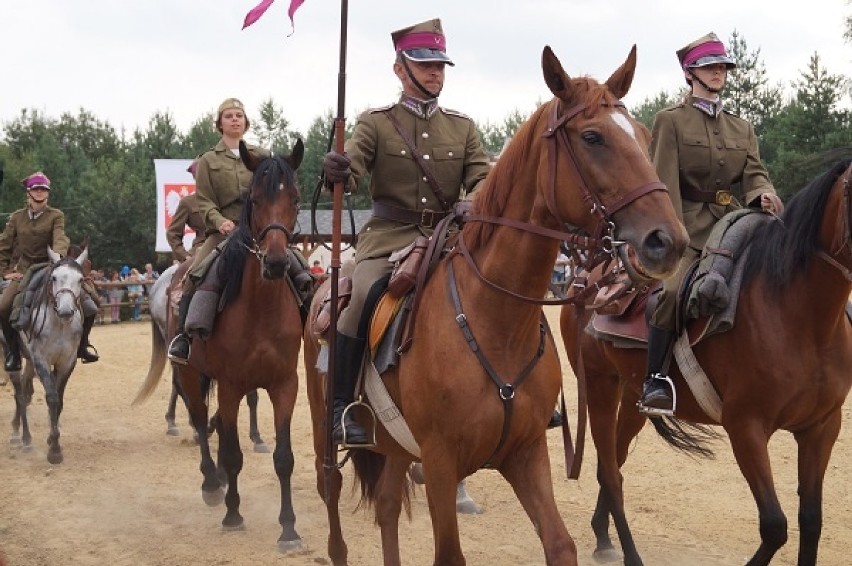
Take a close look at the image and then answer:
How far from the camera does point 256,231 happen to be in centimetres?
793

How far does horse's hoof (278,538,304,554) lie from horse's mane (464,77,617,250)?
12.1 feet

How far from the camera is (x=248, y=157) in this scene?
8031mm

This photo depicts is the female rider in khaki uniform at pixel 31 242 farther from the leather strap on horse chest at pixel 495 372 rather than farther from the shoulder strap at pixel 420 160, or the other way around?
the leather strap on horse chest at pixel 495 372

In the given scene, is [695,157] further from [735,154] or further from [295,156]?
[295,156]

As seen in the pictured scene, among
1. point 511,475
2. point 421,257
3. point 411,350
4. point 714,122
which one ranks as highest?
point 714,122

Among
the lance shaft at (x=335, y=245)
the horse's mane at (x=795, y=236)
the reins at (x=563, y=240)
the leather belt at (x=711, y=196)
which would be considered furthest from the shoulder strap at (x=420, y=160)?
the leather belt at (x=711, y=196)

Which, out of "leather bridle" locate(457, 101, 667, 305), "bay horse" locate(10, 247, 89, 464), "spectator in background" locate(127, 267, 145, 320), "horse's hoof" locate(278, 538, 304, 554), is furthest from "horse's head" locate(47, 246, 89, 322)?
"spectator in background" locate(127, 267, 145, 320)

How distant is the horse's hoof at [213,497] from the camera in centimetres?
906

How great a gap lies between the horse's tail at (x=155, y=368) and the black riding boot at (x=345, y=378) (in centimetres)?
719

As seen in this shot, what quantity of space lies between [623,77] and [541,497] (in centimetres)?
190

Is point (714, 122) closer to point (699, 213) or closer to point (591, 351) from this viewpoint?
point (699, 213)

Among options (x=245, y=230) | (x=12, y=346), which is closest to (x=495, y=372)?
(x=245, y=230)

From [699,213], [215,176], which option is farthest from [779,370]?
[215,176]

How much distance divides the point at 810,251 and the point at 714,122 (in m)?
1.46
